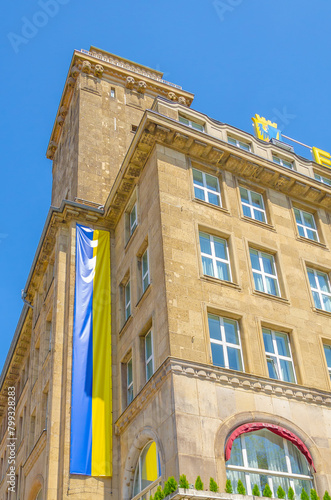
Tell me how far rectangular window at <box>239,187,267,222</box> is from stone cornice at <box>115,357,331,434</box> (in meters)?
9.72

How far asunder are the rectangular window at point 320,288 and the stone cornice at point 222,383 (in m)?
5.49

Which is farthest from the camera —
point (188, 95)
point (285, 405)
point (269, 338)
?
point (188, 95)

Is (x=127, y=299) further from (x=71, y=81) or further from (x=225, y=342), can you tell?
(x=71, y=81)

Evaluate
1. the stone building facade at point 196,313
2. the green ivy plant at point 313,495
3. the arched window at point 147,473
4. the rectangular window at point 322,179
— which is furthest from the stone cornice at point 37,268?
the green ivy plant at point 313,495

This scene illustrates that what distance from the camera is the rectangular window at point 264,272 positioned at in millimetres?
29844

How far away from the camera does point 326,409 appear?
26.7m

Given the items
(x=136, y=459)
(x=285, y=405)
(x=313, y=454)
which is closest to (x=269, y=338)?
(x=285, y=405)

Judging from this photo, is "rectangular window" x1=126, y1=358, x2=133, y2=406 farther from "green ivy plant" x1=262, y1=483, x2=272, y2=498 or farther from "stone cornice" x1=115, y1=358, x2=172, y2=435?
"green ivy plant" x1=262, y1=483, x2=272, y2=498

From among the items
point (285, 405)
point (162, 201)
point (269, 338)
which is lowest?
point (285, 405)

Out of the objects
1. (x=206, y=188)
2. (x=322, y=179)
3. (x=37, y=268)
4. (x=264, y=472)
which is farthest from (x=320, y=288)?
(x=37, y=268)

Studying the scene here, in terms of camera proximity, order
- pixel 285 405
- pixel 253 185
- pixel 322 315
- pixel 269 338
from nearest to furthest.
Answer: pixel 285 405, pixel 269 338, pixel 322 315, pixel 253 185

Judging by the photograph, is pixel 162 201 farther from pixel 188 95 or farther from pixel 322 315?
pixel 188 95

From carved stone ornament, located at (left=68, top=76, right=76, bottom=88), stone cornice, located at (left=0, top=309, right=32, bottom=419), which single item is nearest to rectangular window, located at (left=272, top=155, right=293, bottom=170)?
carved stone ornament, located at (left=68, top=76, right=76, bottom=88)

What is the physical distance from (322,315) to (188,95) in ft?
91.9
